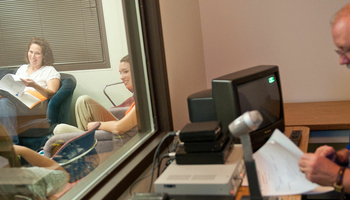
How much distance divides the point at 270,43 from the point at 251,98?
57.2 inches

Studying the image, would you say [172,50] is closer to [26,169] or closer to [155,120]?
[155,120]

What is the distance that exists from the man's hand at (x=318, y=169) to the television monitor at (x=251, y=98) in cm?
55

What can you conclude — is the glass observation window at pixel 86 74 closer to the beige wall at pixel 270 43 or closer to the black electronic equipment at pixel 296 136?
the beige wall at pixel 270 43

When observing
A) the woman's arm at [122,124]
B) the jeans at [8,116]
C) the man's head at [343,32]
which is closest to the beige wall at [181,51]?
the woman's arm at [122,124]

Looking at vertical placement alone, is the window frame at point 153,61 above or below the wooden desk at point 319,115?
above

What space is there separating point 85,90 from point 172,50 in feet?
2.16

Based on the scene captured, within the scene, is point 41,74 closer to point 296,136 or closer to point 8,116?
point 8,116

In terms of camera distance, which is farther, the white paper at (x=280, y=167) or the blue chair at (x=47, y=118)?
the blue chair at (x=47, y=118)

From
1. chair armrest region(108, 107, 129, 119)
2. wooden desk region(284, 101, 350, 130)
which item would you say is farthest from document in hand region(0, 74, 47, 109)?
wooden desk region(284, 101, 350, 130)

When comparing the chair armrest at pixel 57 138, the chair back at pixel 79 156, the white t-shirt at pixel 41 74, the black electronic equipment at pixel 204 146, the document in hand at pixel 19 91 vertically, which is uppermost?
the white t-shirt at pixel 41 74

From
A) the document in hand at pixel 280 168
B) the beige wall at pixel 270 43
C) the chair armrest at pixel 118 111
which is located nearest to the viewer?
the document in hand at pixel 280 168

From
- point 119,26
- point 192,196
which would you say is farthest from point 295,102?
point 192,196

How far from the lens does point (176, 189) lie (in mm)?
1118

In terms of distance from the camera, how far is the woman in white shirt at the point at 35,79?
1.76 meters
